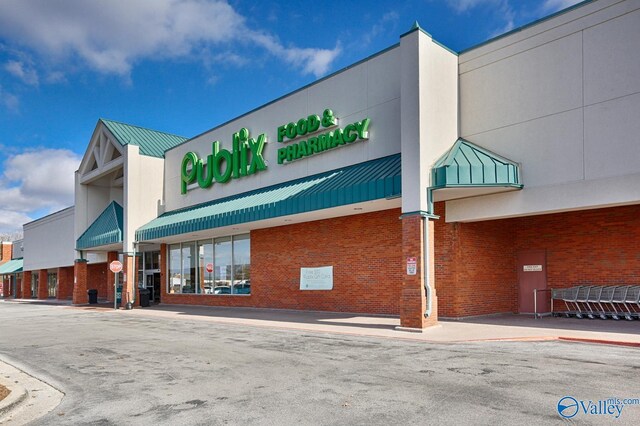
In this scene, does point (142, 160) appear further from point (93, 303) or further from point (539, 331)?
point (539, 331)

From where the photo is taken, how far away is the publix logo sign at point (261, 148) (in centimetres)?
1984

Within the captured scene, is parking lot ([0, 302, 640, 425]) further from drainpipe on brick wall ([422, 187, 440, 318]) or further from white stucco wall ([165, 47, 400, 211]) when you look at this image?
white stucco wall ([165, 47, 400, 211])

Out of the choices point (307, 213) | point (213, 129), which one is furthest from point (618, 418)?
point (213, 129)

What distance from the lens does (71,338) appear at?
15.4m

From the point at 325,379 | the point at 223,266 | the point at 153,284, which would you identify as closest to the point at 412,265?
the point at 325,379

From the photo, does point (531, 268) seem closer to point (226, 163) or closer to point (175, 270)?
point (226, 163)

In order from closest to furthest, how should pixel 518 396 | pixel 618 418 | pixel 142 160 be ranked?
1. pixel 618 418
2. pixel 518 396
3. pixel 142 160

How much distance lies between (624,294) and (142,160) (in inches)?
988

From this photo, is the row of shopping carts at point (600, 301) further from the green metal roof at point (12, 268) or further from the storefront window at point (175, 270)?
the green metal roof at point (12, 268)

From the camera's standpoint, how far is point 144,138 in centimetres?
3309

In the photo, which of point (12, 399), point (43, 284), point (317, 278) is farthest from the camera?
point (43, 284)

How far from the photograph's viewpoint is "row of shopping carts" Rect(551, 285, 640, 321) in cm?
1587

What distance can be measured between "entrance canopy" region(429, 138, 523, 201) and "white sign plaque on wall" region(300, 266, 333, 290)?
21.3 ft

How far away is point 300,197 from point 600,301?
10444mm
